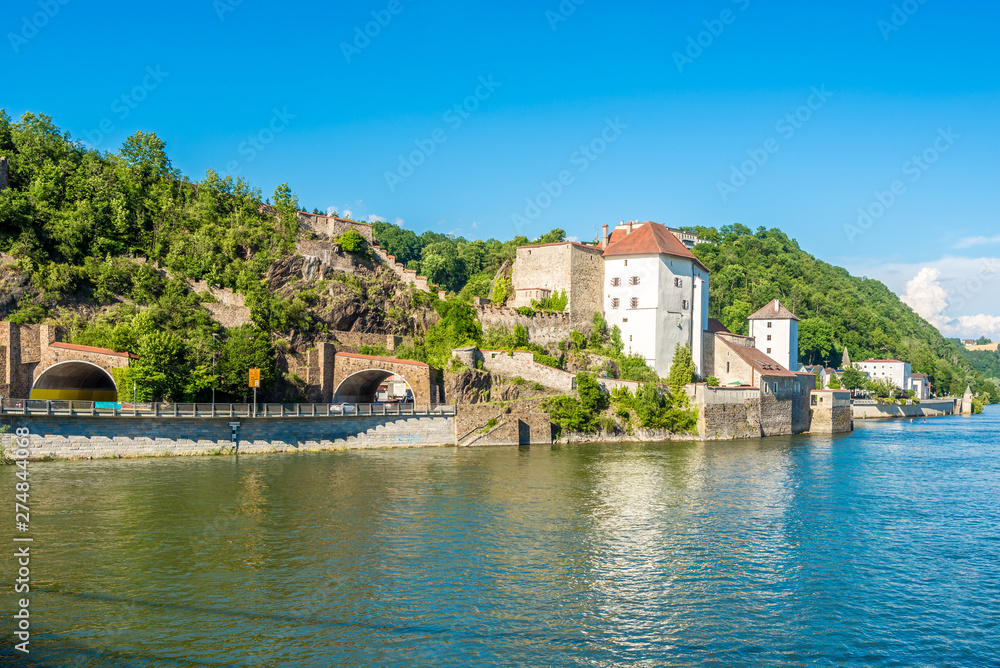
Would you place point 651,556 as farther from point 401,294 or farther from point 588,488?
point 401,294

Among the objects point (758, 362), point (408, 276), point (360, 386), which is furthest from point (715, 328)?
point (360, 386)

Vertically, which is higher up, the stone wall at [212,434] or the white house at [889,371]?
the white house at [889,371]

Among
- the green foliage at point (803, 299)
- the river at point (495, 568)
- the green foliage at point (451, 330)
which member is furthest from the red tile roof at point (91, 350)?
the green foliage at point (803, 299)

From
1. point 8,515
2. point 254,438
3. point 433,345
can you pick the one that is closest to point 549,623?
point 8,515

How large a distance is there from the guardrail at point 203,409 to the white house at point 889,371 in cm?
9918

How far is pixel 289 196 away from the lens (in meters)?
65.2

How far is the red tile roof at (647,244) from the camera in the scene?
64312mm

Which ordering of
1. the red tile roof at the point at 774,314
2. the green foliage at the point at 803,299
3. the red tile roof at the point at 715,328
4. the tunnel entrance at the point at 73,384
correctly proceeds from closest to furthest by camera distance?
the tunnel entrance at the point at 73,384, the red tile roof at the point at 715,328, the red tile roof at the point at 774,314, the green foliage at the point at 803,299

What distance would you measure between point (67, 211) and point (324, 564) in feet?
145

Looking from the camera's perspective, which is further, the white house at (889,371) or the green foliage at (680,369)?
the white house at (889,371)

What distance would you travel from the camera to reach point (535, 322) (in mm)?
62844

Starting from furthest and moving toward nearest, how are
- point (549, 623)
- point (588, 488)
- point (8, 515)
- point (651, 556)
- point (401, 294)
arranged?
1. point (401, 294)
2. point (588, 488)
3. point (8, 515)
4. point (651, 556)
5. point (549, 623)

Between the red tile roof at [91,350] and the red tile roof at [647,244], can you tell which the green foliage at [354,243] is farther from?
the red tile roof at [91,350]

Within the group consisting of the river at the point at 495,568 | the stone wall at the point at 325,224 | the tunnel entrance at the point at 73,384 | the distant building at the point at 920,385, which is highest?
the stone wall at the point at 325,224
